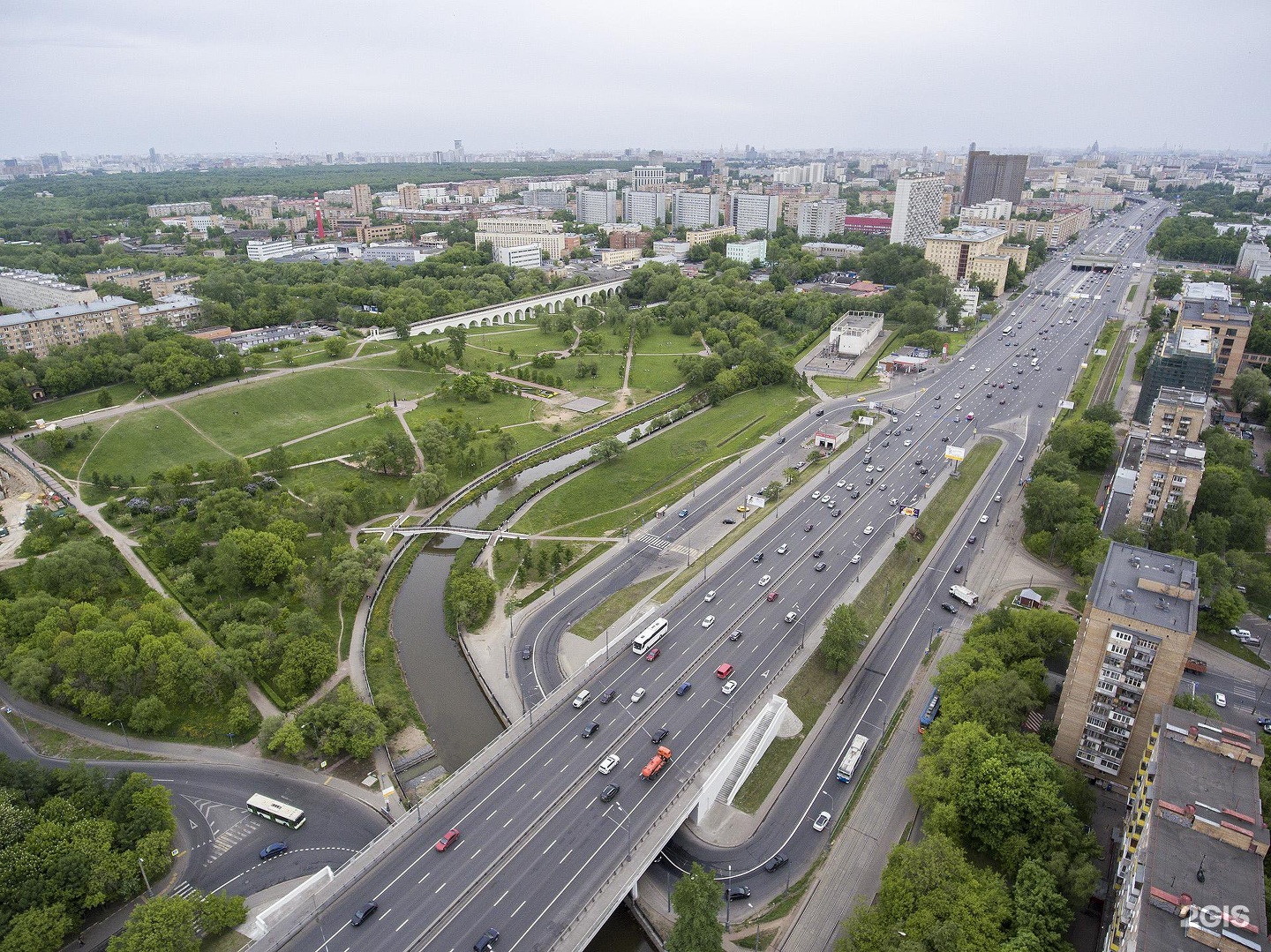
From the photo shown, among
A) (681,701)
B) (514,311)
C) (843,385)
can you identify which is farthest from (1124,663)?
(514,311)

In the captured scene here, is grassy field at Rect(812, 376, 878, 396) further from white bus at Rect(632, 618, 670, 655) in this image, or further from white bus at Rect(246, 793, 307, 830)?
white bus at Rect(246, 793, 307, 830)

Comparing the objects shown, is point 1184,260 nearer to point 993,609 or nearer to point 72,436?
point 993,609

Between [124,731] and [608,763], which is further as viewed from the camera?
[124,731]

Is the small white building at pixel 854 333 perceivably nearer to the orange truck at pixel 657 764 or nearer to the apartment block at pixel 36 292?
the orange truck at pixel 657 764

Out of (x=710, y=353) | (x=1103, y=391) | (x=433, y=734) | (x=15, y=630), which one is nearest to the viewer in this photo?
(x=433, y=734)

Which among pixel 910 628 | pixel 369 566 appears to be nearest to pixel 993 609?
pixel 910 628

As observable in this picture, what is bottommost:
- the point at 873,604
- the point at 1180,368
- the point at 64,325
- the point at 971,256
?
the point at 873,604

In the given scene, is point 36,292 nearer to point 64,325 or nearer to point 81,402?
point 64,325
